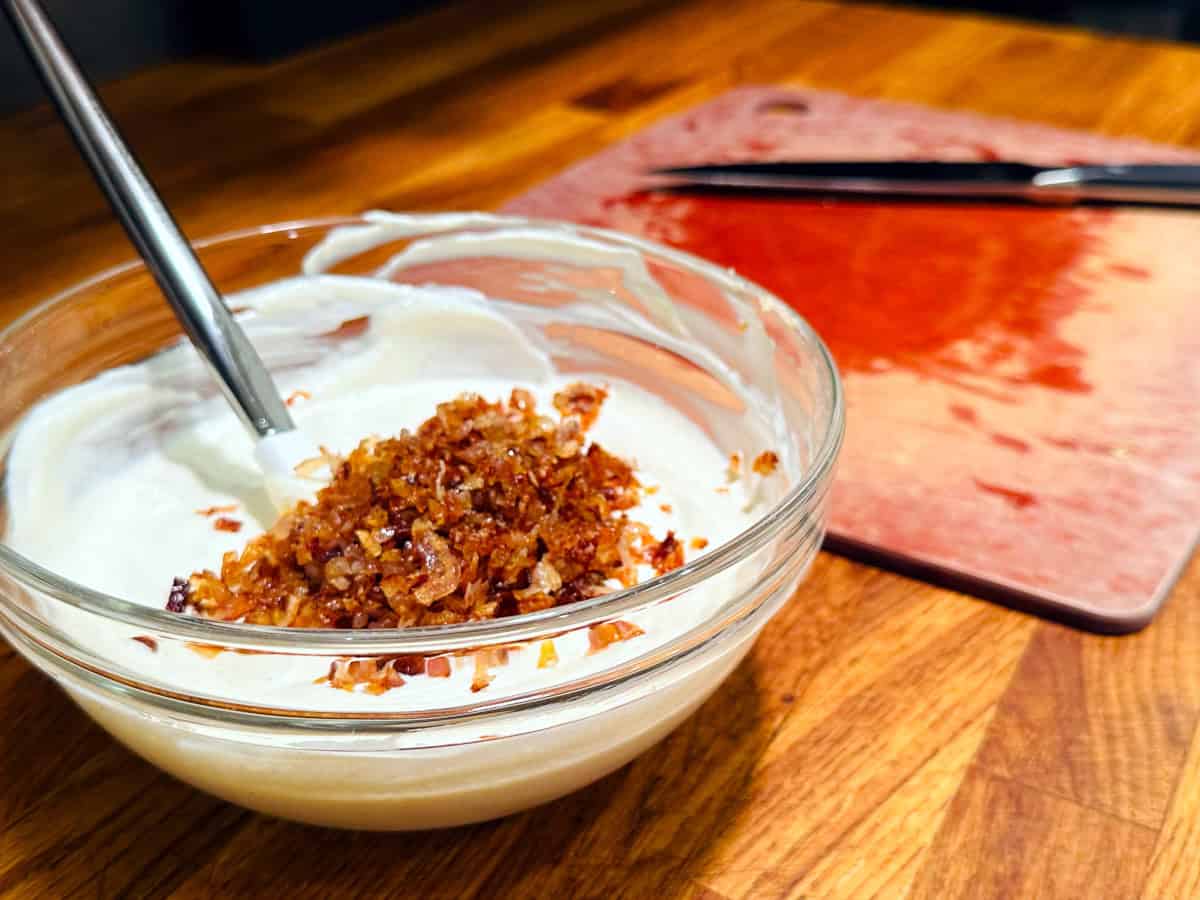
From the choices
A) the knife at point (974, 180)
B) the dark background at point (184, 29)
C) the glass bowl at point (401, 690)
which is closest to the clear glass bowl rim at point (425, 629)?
the glass bowl at point (401, 690)

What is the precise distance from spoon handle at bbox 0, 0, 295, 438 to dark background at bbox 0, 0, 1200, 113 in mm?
878

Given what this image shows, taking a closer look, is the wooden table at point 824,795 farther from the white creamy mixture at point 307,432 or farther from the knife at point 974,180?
the knife at point 974,180

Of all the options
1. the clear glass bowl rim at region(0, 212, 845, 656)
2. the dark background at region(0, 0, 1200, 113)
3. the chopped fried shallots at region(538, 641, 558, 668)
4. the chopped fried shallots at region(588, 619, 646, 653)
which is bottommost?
the dark background at region(0, 0, 1200, 113)

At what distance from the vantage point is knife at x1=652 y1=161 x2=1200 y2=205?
1128 millimetres

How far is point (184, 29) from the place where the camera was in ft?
5.22

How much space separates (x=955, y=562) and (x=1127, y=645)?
102 millimetres

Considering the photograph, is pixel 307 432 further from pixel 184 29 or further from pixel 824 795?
pixel 184 29

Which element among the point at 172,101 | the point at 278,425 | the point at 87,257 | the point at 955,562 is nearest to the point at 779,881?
the point at 955,562

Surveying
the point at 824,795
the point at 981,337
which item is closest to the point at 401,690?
the point at 824,795

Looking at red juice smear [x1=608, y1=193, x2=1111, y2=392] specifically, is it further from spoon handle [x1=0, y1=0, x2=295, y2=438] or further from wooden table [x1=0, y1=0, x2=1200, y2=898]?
spoon handle [x1=0, y1=0, x2=295, y2=438]

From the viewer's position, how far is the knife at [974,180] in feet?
3.70

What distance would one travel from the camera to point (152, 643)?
42 centimetres

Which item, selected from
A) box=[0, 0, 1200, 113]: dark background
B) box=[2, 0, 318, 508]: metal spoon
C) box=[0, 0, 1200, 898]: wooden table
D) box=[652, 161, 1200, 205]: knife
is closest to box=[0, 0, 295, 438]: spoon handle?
box=[2, 0, 318, 508]: metal spoon

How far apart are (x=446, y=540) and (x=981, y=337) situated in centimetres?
56
